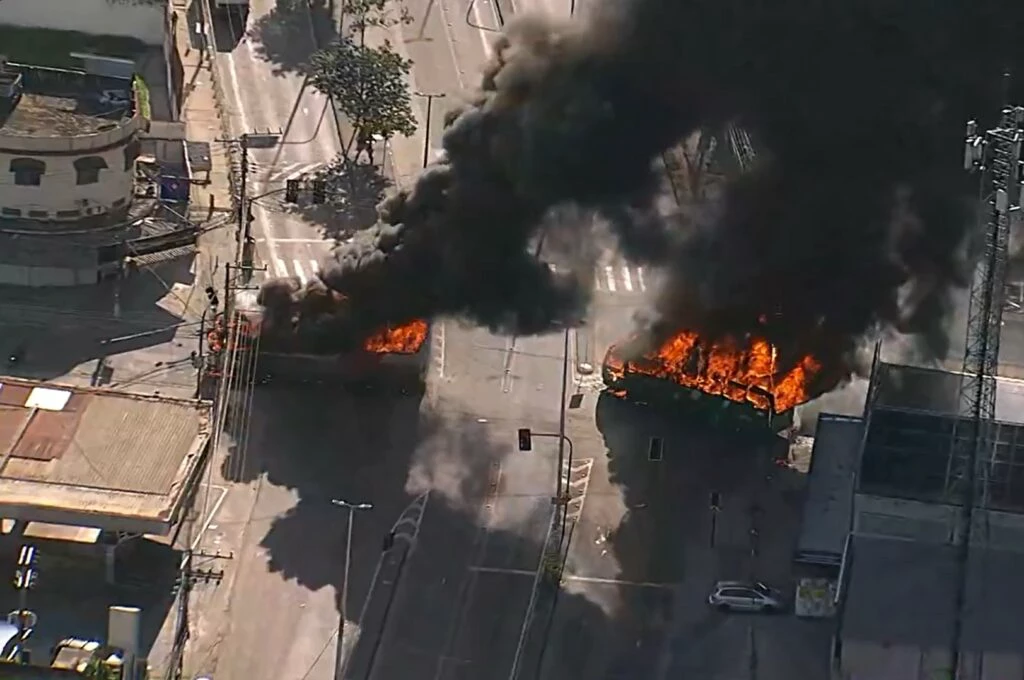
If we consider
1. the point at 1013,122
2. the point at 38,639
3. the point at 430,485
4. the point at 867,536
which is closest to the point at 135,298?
the point at 430,485

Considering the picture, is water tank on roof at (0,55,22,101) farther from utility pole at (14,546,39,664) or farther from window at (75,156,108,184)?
utility pole at (14,546,39,664)

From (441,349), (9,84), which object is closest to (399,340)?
(441,349)

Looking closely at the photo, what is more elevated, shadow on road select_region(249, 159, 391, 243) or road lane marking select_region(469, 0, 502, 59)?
road lane marking select_region(469, 0, 502, 59)

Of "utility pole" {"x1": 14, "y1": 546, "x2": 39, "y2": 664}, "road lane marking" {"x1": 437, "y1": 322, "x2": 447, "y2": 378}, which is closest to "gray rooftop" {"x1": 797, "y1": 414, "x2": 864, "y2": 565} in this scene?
"road lane marking" {"x1": 437, "y1": 322, "x2": 447, "y2": 378}

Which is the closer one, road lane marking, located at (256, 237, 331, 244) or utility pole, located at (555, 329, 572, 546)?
utility pole, located at (555, 329, 572, 546)

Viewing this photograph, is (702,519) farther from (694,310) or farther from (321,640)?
(321,640)
